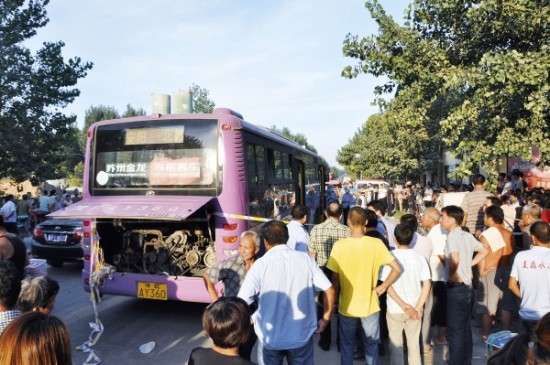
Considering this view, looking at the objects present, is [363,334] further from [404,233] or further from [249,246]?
[249,246]

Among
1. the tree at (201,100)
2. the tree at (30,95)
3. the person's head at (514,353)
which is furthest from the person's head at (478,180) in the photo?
the tree at (201,100)

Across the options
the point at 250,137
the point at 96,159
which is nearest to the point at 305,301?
the point at 250,137

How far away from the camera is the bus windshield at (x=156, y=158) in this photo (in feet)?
21.9

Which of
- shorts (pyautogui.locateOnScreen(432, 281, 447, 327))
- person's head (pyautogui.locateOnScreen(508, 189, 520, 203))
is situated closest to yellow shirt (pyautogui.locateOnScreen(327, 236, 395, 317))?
shorts (pyautogui.locateOnScreen(432, 281, 447, 327))

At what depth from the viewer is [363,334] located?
4.21 m

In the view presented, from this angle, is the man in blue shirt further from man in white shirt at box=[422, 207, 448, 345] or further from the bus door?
the bus door

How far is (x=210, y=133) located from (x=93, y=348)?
11.3 feet

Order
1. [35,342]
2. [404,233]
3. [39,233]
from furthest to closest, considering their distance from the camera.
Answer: [39,233], [404,233], [35,342]

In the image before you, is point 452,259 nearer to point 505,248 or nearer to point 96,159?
point 505,248

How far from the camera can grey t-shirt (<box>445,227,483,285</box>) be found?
15.5 ft

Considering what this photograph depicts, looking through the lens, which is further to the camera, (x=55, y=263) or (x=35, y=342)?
(x=55, y=263)

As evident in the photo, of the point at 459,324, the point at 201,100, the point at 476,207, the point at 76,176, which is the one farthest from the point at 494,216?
the point at 76,176

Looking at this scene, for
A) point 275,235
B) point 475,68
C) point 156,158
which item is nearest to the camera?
point 275,235

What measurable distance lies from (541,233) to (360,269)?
190 centimetres
